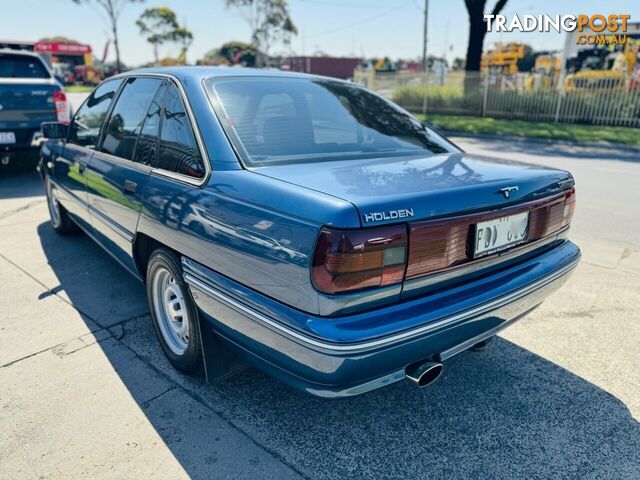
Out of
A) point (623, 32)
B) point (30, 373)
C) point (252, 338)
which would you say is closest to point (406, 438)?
point (252, 338)

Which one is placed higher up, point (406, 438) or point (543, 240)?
point (543, 240)

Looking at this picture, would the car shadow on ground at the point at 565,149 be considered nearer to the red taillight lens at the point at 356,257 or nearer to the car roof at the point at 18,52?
the car roof at the point at 18,52

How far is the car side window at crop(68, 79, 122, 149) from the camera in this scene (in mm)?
3512

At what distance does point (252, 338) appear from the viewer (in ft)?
6.55

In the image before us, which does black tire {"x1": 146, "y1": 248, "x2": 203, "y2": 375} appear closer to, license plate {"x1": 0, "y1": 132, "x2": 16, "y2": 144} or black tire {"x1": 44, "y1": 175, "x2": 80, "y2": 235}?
black tire {"x1": 44, "y1": 175, "x2": 80, "y2": 235}

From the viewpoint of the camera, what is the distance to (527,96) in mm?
16797

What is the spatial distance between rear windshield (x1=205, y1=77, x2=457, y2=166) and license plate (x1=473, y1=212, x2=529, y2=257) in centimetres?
72

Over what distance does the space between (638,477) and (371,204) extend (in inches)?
62.4

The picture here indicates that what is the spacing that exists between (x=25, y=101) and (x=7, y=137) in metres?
0.60

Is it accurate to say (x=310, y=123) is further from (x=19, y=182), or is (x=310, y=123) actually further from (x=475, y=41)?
(x=475, y=41)

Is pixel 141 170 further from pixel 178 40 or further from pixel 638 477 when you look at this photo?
pixel 178 40

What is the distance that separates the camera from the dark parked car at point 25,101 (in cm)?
698

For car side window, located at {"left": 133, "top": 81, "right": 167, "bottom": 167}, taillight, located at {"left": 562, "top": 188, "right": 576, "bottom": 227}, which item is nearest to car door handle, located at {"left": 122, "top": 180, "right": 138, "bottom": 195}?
car side window, located at {"left": 133, "top": 81, "right": 167, "bottom": 167}

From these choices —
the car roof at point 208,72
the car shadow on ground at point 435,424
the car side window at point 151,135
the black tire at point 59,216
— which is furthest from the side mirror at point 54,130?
the car shadow on ground at point 435,424
